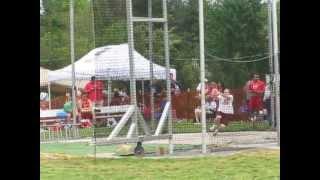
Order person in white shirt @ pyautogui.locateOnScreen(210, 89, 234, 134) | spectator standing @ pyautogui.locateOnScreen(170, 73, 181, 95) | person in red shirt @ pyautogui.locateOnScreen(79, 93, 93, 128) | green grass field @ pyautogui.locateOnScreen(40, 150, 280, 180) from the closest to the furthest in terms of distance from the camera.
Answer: green grass field @ pyautogui.locateOnScreen(40, 150, 280, 180) → person in white shirt @ pyautogui.locateOnScreen(210, 89, 234, 134) → spectator standing @ pyautogui.locateOnScreen(170, 73, 181, 95) → person in red shirt @ pyautogui.locateOnScreen(79, 93, 93, 128)

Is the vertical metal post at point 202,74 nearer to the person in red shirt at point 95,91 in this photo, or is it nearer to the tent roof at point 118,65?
the tent roof at point 118,65

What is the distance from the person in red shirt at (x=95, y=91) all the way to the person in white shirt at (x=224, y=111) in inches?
36.2

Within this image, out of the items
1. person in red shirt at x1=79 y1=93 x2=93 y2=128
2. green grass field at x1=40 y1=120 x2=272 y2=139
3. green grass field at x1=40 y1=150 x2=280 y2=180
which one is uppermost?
person in red shirt at x1=79 y1=93 x2=93 y2=128

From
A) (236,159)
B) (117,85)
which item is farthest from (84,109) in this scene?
(236,159)

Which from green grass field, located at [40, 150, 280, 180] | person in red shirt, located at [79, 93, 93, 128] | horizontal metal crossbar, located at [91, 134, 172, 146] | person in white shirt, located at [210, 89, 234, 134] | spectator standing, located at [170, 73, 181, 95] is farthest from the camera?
person in red shirt, located at [79, 93, 93, 128]

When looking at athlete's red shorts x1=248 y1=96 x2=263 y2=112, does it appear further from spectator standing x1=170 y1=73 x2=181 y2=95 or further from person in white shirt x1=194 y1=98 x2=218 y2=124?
spectator standing x1=170 y1=73 x2=181 y2=95

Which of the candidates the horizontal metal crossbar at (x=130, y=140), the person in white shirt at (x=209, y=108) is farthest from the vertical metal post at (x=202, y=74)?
the horizontal metal crossbar at (x=130, y=140)

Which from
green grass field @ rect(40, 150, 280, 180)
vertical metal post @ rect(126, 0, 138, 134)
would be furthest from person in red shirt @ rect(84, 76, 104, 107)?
green grass field @ rect(40, 150, 280, 180)

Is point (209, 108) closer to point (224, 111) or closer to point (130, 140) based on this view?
point (224, 111)

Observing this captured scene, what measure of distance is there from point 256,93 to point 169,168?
3.36 feet

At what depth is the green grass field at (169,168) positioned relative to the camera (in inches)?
152

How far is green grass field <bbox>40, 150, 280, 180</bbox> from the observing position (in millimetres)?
3854

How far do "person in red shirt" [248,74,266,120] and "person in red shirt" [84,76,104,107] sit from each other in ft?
3.88
